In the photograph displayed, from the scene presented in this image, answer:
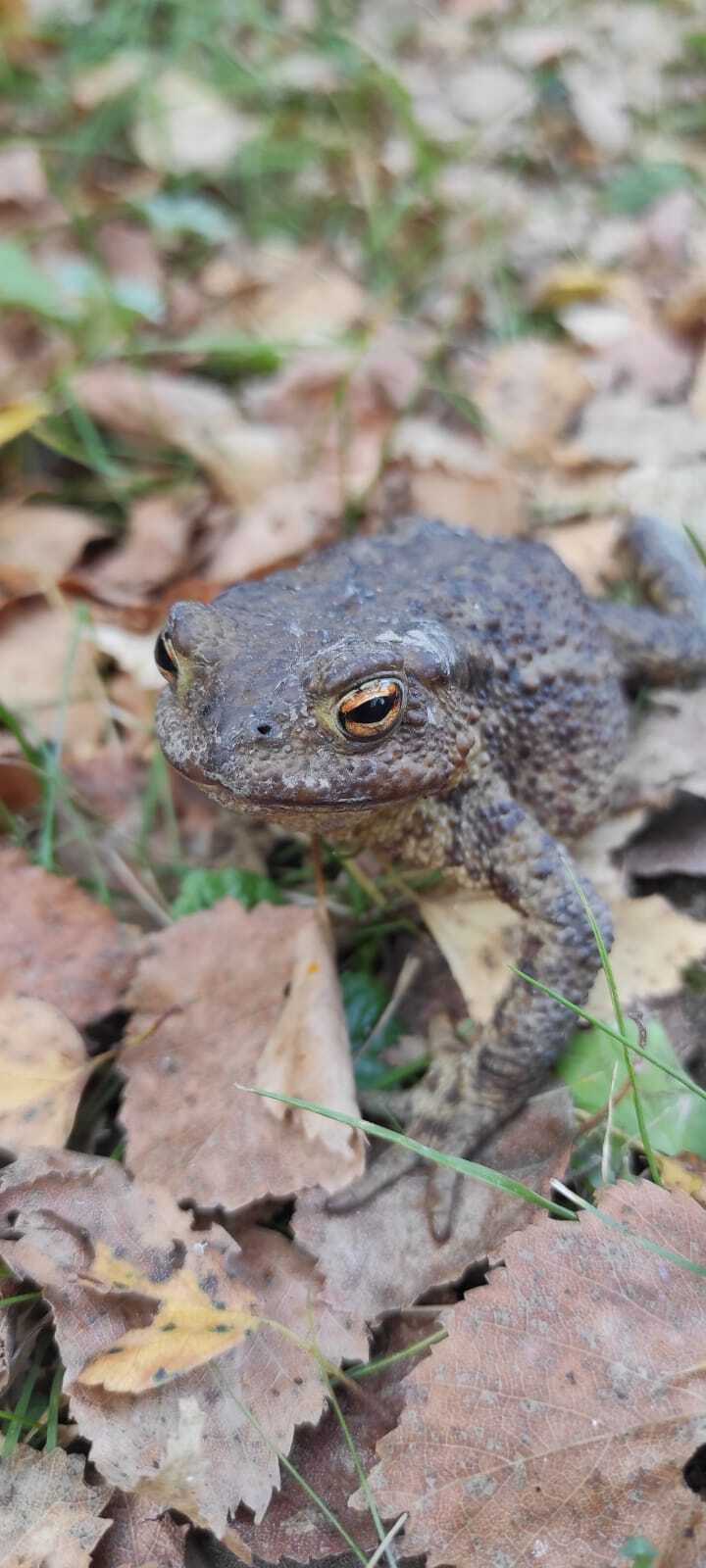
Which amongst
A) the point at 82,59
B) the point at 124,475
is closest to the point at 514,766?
the point at 124,475

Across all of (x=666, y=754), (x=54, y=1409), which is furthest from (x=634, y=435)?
(x=54, y=1409)

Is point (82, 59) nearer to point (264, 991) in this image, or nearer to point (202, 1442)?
point (264, 991)

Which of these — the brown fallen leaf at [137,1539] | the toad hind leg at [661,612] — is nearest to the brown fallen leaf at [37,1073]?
the brown fallen leaf at [137,1539]

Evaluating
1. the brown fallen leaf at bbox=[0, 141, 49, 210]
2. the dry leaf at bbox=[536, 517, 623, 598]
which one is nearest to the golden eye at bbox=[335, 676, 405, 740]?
the dry leaf at bbox=[536, 517, 623, 598]

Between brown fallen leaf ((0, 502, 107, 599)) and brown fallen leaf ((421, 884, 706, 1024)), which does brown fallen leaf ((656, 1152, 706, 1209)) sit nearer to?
brown fallen leaf ((421, 884, 706, 1024))

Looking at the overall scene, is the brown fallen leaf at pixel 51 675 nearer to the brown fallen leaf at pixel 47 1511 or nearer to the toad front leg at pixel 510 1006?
the toad front leg at pixel 510 1006

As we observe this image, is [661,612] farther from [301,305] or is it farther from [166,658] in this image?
[301,305]
